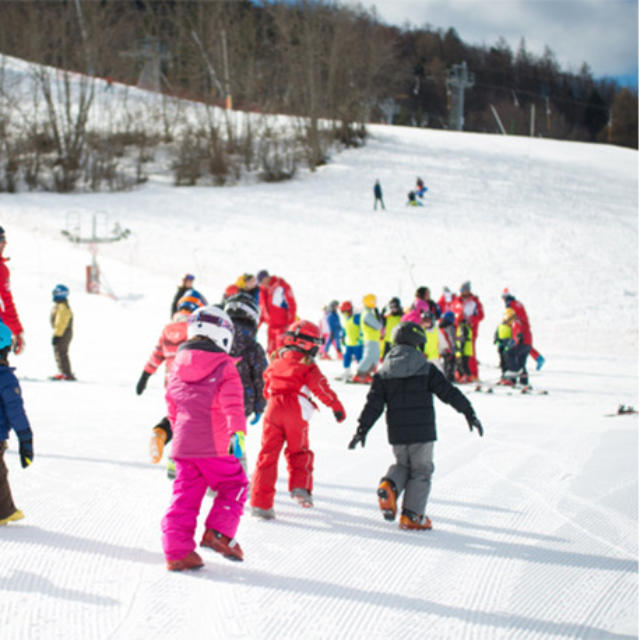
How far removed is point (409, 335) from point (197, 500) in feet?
5.69

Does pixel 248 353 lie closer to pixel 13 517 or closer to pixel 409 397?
pixel 409 397

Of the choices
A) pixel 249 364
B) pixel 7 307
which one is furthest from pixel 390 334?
pixel 249 364

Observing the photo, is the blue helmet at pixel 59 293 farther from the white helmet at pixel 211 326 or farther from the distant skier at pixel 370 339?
the white helmet at pixel 211 326

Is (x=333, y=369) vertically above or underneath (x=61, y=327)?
underneath

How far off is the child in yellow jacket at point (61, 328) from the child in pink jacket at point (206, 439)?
765 centimetres

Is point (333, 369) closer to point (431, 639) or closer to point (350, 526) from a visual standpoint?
point (350, 526)

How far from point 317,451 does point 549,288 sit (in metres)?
17.9

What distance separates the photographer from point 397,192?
35.3 m

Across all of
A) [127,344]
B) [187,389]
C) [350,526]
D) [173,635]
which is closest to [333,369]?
[127,344]

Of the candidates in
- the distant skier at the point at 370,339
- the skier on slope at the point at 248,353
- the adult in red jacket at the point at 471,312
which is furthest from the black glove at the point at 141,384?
the adult in red jacket at the point at 471,312

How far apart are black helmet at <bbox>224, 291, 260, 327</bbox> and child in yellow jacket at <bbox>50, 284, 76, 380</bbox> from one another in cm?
653

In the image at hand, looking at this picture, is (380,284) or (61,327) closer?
(61,327)

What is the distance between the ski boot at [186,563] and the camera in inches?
145

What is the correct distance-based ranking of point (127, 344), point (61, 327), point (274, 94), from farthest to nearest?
point (274, 94) → point (127, 344) → point (61, 327)
